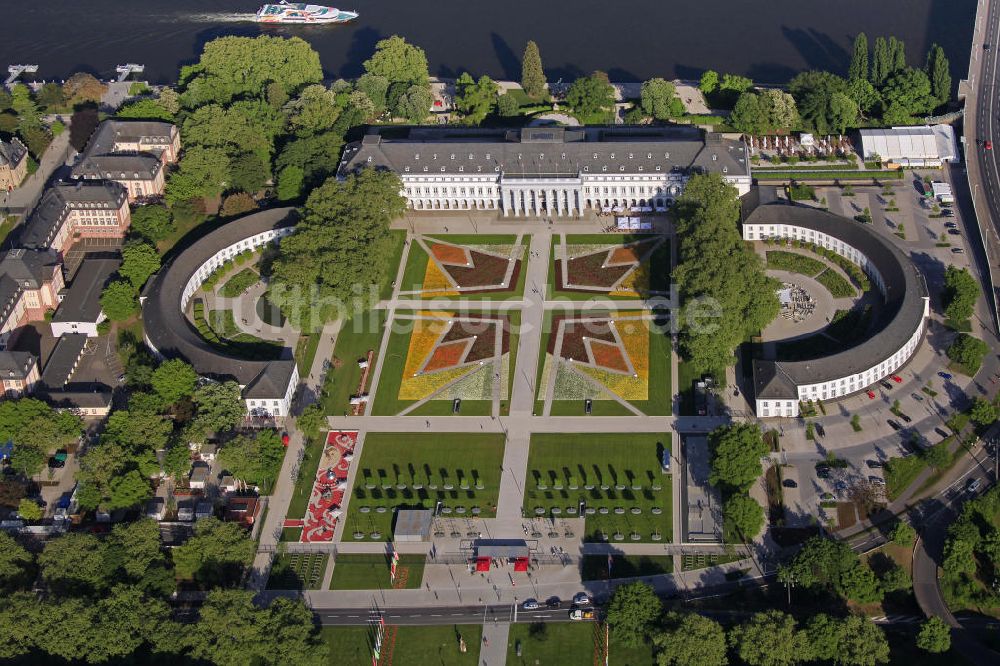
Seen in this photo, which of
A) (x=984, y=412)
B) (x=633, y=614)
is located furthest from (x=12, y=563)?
(x=984, y=412)

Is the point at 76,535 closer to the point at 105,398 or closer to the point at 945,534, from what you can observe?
the point at 105,398

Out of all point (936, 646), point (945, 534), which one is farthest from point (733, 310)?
point (936, 646)

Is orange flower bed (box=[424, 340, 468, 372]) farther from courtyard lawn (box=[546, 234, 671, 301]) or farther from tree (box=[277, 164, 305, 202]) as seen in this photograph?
tree (box=[277, 164, 305, 202])

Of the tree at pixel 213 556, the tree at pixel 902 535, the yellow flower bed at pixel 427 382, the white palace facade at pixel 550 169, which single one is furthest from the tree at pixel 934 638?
the white palace facade at pixel 550 169

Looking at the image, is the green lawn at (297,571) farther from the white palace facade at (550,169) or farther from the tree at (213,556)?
the white palace facade at (550,169)

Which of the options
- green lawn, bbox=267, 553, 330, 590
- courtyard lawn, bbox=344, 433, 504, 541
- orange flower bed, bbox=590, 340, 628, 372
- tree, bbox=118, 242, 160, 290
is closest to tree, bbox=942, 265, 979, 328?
orange flower bed, bbox=590, 340, 628, 372

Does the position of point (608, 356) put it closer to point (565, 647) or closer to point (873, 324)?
point (873, 324)
